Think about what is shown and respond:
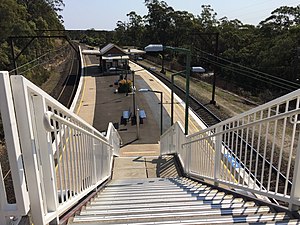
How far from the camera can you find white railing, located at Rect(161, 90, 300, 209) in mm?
2385

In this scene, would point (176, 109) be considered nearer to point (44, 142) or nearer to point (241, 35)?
point (44, 142)

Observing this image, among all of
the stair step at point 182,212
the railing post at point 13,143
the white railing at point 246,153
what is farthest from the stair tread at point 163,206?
the railing post at point 13,143

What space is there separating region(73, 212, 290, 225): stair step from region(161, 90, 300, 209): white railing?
0.31 m

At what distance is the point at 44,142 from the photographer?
1810mm

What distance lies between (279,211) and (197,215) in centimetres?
75

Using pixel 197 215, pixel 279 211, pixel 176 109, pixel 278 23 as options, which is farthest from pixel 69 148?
pixel 278 23

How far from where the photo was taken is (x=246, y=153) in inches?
124

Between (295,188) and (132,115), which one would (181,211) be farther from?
(132,115)

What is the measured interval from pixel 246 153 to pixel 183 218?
46.1 inches

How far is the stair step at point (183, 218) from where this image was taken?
2.29 m

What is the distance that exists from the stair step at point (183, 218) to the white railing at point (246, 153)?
31cm

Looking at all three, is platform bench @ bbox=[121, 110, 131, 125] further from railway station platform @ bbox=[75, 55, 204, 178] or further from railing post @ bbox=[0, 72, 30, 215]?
railing post @ bbox=[0, 72, 30, 215]

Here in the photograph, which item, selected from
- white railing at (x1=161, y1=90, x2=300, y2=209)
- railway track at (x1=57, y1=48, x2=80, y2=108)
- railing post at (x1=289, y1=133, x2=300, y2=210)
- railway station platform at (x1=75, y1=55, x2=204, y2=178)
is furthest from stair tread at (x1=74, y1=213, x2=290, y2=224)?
railway track at (x1=57, y1=48, x2=80, y2=108)

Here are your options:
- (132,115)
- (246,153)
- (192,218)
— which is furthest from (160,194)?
(132,115)
